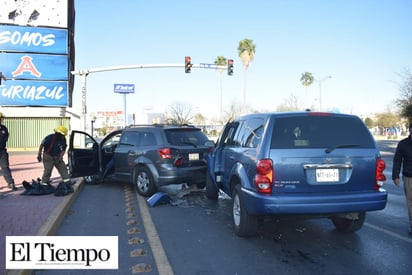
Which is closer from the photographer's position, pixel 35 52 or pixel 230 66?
pixel 230 66

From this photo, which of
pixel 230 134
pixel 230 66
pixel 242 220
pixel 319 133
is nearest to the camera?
pixel 319 133

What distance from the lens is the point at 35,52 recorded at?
24469mm

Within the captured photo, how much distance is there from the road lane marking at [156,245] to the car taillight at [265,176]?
4.83 ft

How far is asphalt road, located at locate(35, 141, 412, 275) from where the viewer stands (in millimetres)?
4121

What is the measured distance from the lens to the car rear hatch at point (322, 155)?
439cm

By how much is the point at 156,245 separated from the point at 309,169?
2337 millimetres

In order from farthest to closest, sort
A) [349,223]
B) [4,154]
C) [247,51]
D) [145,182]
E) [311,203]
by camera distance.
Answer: [247,51] < [4,154] < [145,182] < [349,223] < [311,203]

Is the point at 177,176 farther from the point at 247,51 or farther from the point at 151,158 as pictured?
the point at 247,51

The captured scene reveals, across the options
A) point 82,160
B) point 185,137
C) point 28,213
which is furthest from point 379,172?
point 82,160

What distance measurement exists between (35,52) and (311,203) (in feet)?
81.8

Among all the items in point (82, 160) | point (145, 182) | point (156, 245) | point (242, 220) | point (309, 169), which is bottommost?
point (156, 245)

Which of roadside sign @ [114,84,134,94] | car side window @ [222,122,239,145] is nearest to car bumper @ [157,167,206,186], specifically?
car side window @ [222,122,239,145]

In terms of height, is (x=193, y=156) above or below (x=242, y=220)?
above

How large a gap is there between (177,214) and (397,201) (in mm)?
4930
